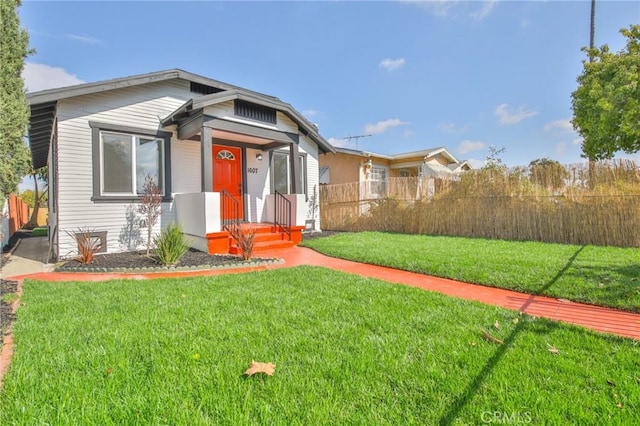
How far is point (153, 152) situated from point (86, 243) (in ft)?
8.91

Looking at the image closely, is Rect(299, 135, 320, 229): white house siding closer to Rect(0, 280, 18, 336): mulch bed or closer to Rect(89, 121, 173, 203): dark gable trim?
Rect(89, 121, 173, 203): dark gable trim

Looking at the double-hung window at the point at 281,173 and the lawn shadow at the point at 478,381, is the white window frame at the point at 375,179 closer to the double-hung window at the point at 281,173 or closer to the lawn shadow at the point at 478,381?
the double-hung window at the point at 281,173

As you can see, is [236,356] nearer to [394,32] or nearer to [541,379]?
[541,379]

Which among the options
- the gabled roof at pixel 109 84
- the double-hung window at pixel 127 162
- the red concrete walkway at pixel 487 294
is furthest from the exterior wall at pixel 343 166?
the red concrete walkway at pixel 487 294

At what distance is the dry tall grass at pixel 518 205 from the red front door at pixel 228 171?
15.5 feet

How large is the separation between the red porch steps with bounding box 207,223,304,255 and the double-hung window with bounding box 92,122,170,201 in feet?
6.90

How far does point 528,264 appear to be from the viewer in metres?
5.57

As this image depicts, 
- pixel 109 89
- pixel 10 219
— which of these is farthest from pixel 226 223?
pixel 10 219

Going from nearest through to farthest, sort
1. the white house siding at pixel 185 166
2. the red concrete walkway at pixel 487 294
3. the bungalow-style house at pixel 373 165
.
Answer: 1. the red concrete walkway at pixel 487 294
2. the white house siding at pixel 185 166
3. the bungalow-style house at pixel 373 165

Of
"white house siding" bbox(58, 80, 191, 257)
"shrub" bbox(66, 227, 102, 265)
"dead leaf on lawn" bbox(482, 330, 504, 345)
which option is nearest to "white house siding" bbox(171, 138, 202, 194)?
"white house siding" bbox(58, 80, 191, 257)

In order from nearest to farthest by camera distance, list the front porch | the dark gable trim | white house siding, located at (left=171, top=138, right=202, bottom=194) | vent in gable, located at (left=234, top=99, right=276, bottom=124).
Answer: the dark gable trim, the front porch, vent in gable, located at (left=234, top=99, right=276, bottom=124), white house siding, located at (left=171, top=138, right=202, bottom=194)

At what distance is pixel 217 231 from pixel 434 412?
653 cm

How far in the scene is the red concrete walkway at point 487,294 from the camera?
3273mm

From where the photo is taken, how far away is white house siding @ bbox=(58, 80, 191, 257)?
6.98 metres
